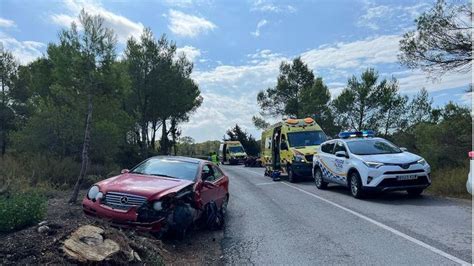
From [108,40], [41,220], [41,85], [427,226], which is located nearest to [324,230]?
[427,226]

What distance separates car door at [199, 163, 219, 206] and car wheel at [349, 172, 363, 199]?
4.63 metres

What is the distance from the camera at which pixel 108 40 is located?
11.4 m

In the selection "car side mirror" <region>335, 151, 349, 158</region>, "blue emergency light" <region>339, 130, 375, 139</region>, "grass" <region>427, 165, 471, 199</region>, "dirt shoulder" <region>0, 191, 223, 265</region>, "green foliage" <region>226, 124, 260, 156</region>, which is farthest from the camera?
"green foliage" <region>226, 124, 260, 156</region>

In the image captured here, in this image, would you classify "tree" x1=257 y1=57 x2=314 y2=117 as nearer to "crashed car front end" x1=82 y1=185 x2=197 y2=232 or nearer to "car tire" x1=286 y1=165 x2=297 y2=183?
"car tire" x1=286 y1=165 x2=297 y2=183

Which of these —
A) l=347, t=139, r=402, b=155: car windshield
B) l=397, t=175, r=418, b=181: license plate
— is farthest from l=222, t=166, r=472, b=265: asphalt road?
l=347, t=139, r=402, b=155: car windshield

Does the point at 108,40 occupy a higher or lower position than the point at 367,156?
higher

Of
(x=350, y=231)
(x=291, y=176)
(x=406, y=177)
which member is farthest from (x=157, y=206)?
(x=291, y=176)

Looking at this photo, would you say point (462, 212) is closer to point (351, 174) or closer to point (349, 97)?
point (351, 174)

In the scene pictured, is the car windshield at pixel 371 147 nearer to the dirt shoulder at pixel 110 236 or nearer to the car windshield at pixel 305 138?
the car windshield at pixel 305 138

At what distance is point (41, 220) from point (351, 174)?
9.01 m

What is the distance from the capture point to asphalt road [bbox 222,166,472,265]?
19.3 feet

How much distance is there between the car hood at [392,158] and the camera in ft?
37.5

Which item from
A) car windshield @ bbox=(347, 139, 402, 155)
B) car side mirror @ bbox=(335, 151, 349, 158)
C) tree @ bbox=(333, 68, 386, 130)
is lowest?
car side mirror @ bbox=(335, 151, 349, 158)

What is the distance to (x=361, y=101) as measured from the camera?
38.0 metres
